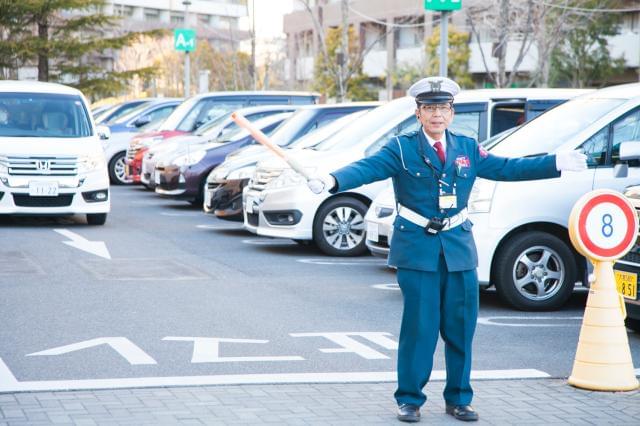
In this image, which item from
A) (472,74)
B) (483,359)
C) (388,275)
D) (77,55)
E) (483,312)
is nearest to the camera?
(483,359)

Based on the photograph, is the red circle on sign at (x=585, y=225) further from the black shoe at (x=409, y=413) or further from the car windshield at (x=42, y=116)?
the car windshield at (x=42, y=116)

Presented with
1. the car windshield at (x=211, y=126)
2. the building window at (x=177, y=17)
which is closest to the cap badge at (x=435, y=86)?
the car windshield at (x=211, y=126)

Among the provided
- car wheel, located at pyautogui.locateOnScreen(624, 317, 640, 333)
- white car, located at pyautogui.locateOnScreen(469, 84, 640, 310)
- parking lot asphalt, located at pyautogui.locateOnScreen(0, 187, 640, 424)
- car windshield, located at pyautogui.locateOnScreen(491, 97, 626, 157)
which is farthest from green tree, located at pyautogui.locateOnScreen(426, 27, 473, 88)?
car wheel, located at pyautogui.locateOnScreen(624, 317, 640, 333)

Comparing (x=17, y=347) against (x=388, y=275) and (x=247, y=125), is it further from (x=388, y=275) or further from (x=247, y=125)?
(x=388, y=275)

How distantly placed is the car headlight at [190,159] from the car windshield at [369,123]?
16.0 ft

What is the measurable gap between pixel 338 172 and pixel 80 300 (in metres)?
4.40

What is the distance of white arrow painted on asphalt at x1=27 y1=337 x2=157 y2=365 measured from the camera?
297 inches

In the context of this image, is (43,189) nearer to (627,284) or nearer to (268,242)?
(268,242)

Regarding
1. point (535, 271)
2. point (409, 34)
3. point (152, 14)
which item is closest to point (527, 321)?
point (535, 271)

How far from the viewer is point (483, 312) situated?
32.0 feet

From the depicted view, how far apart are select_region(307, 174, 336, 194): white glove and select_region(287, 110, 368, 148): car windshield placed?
840 cm

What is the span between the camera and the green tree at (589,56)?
44.0 metres

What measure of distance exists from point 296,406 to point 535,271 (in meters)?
3.96

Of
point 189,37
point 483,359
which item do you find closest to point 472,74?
point 189,37
